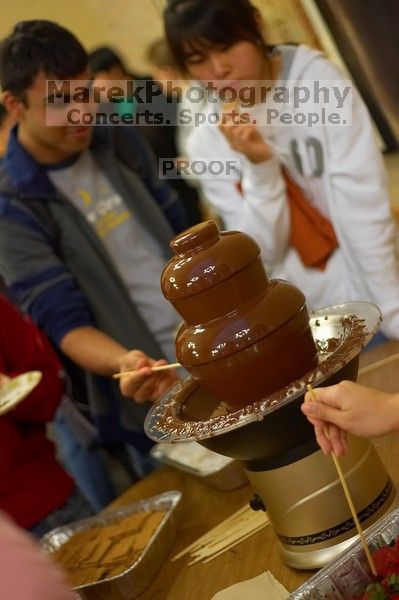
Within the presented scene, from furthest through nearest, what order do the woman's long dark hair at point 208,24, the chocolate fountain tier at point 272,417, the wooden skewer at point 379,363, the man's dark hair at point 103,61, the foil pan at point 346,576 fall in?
the man's dark hair at point 103,61 → the woman's long dark hair at point 208,24 → the wooden skewer at point 379,363 → the chocolate fountain tier at point 272,417 → the foil pan at point 346,576

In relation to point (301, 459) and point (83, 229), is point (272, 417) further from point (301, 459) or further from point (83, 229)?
point (83, 229)

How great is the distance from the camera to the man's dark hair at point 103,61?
326 cm

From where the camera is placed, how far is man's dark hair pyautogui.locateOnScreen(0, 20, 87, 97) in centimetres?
201

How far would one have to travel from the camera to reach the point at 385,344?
191 cm

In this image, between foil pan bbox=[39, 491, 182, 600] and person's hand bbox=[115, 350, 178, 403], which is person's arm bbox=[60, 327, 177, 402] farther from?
foil pan bbox=[39, 491, 182, 600]

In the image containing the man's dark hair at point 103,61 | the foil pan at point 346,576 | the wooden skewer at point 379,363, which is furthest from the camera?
the man's dark hair at point 103,61

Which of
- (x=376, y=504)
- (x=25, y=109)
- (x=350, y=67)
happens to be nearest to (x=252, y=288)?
(x=376, y=504)

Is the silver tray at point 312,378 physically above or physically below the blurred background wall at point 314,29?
below

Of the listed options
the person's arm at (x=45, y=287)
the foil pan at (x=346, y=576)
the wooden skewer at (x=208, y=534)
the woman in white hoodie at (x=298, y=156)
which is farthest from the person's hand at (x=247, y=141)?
the foil pan at (x=346, y=576)

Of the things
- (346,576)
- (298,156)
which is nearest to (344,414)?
(346,576)

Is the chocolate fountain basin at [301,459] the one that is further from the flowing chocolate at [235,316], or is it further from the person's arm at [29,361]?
the person's arm at [29,361]

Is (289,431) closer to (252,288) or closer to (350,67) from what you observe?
(252,288)

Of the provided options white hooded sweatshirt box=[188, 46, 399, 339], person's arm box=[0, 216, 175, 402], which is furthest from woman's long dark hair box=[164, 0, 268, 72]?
person's arm box=[0, 216, 175, 402]

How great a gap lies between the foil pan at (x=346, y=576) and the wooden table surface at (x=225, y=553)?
0.65 ft
